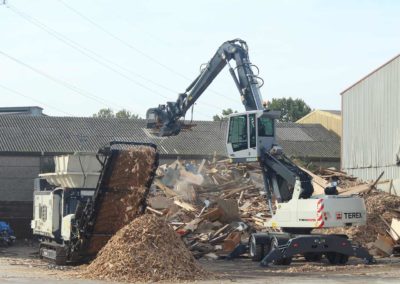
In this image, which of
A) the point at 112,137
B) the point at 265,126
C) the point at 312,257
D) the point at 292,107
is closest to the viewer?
the point at 265,126

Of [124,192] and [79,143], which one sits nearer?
[124,192]

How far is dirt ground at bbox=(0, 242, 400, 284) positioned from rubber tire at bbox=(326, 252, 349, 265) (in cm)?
31

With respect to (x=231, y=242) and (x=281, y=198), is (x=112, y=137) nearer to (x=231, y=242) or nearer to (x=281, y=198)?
(x=231, y=242)

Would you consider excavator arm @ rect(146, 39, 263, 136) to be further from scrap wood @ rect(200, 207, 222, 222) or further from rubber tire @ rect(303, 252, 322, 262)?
rubber tire @ rect(303, 252, 322, 262)

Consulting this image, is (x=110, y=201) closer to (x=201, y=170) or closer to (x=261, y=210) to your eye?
(x=261, y=210)

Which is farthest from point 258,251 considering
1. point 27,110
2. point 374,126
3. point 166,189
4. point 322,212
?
point 27,110

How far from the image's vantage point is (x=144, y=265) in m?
17.8

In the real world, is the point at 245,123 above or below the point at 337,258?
above

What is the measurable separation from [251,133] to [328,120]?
1286 inches

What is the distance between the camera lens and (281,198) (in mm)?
23781

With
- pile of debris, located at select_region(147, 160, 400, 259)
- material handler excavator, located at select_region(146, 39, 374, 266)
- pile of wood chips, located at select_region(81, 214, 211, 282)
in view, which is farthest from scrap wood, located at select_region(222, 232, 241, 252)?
pile of wood chips, located at select_region(81, 214, 211, 282)

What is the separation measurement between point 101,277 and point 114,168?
3548 mm

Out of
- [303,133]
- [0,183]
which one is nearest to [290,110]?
[303,133]

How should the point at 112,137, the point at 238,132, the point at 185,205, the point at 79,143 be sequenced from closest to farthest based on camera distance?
the point at 238,132 → the point at 185,205 → the point at 79,143 → the point at 112,137
